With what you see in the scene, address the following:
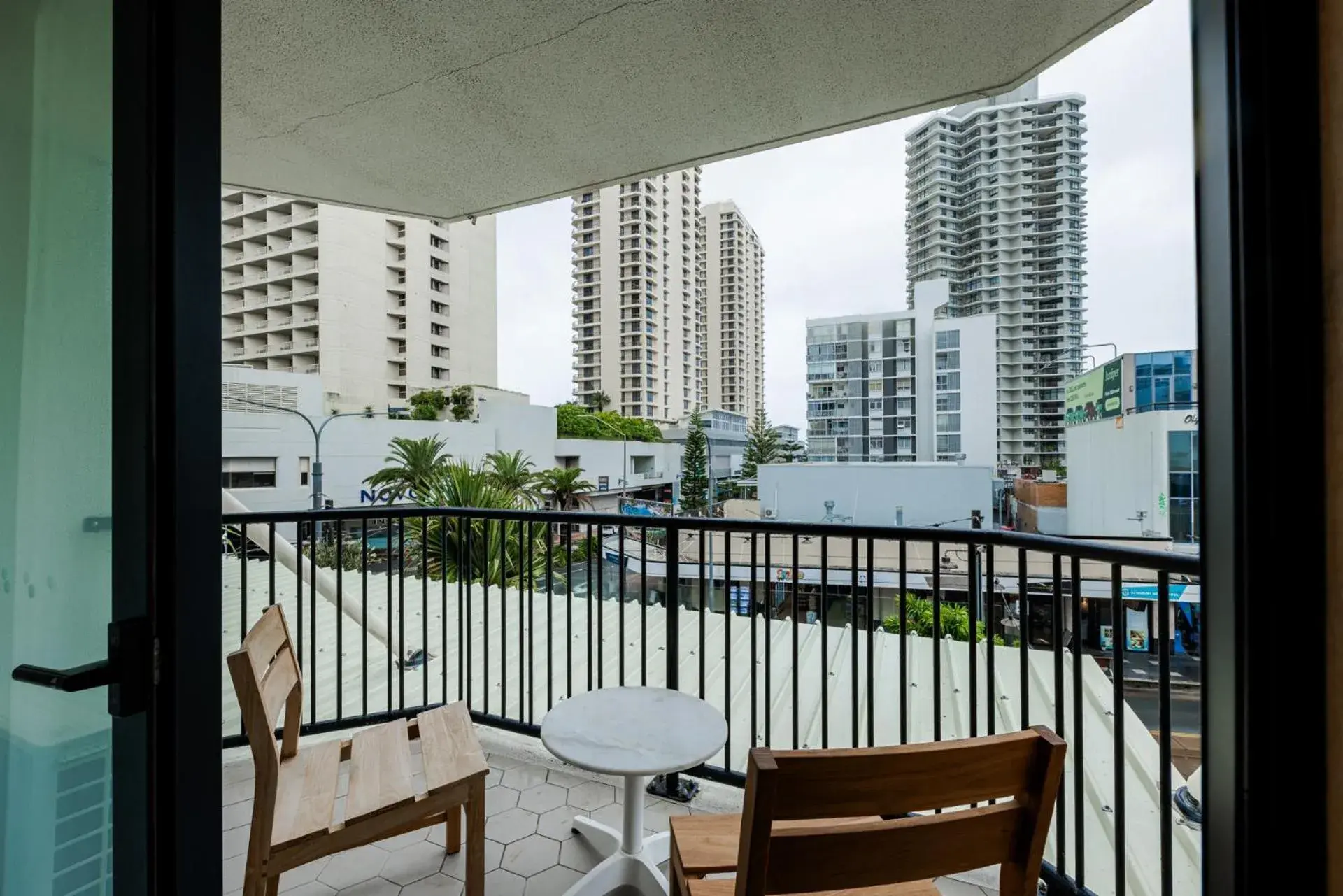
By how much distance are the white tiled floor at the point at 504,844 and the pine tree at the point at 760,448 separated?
3096cm

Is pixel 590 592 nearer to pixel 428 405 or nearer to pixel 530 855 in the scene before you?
pixel 530 855

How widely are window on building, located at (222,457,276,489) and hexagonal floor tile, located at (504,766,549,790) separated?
2090 cm

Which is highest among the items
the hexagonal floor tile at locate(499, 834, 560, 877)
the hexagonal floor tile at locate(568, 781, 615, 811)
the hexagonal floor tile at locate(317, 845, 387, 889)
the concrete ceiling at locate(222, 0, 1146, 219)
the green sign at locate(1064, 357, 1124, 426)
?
the concrete ceiling at locate(222, 0, 1146, 219)

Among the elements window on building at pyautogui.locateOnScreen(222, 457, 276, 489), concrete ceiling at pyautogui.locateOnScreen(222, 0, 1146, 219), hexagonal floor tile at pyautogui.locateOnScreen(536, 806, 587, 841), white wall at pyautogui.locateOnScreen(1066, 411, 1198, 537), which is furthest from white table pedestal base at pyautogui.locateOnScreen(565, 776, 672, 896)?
window on building at pyautogui.locateOnScreen(222, 457, 276, 489)

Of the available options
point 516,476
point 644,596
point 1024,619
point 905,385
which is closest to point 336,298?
point 516,476

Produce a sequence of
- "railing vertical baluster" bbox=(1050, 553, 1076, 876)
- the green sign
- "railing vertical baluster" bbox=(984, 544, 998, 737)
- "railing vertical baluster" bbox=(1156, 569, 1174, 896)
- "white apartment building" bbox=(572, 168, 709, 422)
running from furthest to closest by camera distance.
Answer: "white apartment building" bbox=(572, 168, 709, 422)
the green sign
"railing vertical baluster" bbox=(984, 544, 998, 737)
"railing vertical baluster" bbox=(1050, 553, 1076, 876)
"railing vertical baluster" bbox=(1156, 569, 1174, 896)

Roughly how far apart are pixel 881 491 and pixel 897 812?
63.6 feet

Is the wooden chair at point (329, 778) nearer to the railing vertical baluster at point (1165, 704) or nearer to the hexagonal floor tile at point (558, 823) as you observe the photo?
the hexagonal floor tile at point (558, 823)

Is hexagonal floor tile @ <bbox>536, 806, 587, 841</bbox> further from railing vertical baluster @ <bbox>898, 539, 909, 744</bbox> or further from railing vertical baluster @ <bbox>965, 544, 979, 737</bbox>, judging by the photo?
railing vertical baluster @ <bbox>965, 544, 979, 737</bbox>

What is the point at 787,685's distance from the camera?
13.8ft

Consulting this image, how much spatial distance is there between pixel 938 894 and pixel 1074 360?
40.8ft

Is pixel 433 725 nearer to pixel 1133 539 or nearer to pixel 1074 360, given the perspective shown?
pixel 1133 539

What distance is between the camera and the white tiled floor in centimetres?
179

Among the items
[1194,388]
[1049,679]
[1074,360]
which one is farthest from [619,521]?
[1074,360]
